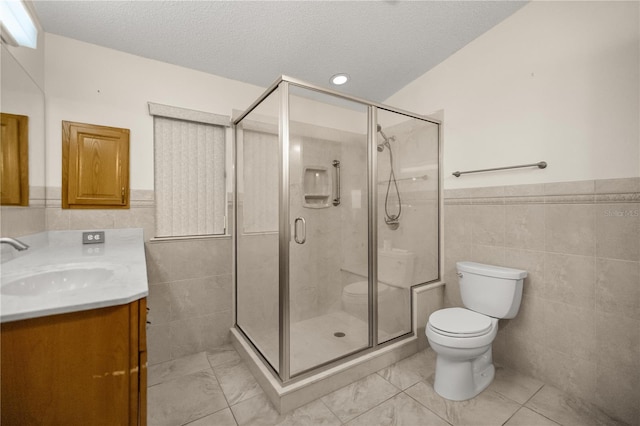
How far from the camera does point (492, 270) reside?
1.82 m

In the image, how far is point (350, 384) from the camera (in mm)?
1765

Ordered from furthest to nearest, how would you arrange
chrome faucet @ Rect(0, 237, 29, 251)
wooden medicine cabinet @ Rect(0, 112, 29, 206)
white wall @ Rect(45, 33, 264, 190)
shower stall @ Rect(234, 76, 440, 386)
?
1. white wall @ Rect(45, 33, 264, 190)
2. shower stall @ Rect(234, 76, 440, 386)
3. wooden medicine cabinet @ Rect(0, 112, 29, 206)
4. chrome faucet @ Rect(0, 237, 29, 251)

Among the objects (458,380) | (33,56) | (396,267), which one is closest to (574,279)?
(458,380)

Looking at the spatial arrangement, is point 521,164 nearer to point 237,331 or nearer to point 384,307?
point 384,307

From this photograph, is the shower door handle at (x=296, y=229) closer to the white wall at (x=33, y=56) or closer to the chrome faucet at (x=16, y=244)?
the chrome faucet at (x=16, y=244)

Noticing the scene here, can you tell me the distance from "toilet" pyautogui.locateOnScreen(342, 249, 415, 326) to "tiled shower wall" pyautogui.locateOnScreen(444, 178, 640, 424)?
56 cm

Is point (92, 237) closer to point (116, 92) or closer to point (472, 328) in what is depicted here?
point (116, 92)

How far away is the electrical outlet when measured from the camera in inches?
71.9

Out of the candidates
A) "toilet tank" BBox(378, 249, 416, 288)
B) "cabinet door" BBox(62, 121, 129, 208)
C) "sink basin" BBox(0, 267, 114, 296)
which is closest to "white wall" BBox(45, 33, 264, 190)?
"cabinet door" BBox(62, 121, 129, 208)

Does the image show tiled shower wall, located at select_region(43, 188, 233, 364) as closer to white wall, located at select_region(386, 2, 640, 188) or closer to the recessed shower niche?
the recessed shower niche

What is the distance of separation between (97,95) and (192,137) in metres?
0.63

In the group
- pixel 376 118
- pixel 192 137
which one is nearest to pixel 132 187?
pixel 192 137

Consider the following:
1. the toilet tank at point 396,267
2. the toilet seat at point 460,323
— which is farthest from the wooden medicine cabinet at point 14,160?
the toilet seat at point 460,323

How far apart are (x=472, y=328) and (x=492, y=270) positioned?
45cm
